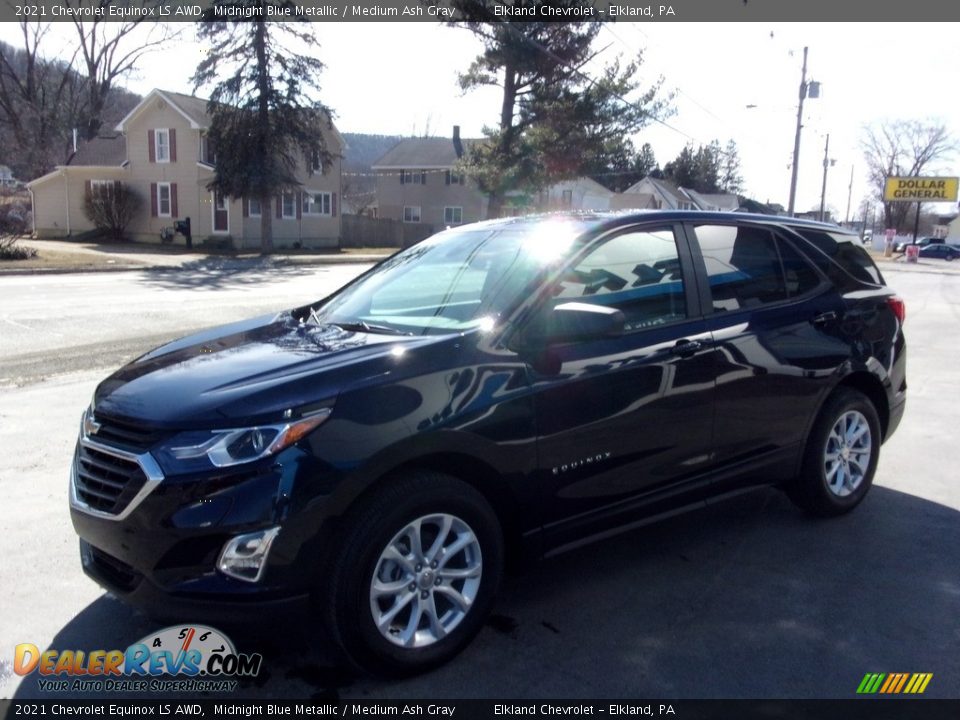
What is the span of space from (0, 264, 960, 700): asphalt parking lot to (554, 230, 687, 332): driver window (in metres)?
1.32

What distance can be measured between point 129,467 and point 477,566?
4.64 feet

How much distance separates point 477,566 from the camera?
136 inches

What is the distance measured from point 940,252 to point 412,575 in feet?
232

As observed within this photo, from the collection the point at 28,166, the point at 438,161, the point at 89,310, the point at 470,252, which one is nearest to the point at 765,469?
the point at 470,252

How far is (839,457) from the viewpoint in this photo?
5137 mm

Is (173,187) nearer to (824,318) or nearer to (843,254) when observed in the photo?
(843,254)

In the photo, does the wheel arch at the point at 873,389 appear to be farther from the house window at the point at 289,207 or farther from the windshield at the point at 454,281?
the house window at the point at 289,207

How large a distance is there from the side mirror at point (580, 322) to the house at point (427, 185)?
180ft

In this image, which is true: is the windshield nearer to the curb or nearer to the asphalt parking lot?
the asphalt parking lot

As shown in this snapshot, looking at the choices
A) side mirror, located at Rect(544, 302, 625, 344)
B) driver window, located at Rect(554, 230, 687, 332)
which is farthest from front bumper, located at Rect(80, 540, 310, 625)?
driver window, located at Rect(554, 230, 687, 332)

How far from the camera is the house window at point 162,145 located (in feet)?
134

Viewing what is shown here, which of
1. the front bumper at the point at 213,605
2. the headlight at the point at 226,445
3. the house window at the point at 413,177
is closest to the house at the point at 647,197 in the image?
the house window at the point at 413,177

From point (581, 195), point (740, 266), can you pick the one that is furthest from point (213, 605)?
point (581, 195)

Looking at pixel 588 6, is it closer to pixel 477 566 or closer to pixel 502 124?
pixel 502 124
